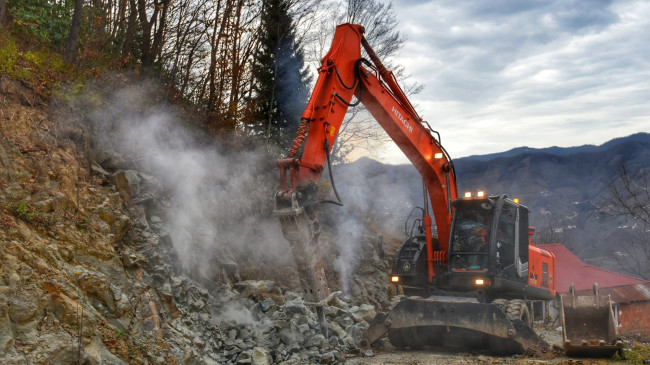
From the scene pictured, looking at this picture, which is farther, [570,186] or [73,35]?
[570,186]

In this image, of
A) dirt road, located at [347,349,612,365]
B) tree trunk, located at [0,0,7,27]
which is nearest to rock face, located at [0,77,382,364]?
dirt road, located at [347,349,612,365]

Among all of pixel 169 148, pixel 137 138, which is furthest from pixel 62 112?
pixel 169 148

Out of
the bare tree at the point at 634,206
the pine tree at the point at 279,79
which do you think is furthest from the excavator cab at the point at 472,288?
the bare tree at the point at 634,206

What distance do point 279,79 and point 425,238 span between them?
1028cm

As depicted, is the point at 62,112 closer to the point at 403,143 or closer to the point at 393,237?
the point at 403,143

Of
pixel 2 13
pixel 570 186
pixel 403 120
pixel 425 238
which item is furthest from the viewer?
pixel 570 186

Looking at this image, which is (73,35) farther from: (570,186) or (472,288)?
(570,186)

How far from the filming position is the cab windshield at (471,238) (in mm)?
10180

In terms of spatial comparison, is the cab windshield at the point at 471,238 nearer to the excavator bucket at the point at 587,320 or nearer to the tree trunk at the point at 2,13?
the excavator bucket at the point at 587,320

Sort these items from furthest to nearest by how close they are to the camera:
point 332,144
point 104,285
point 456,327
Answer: point 456,327
point 332,144
point 104,285

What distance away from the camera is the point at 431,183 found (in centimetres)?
1110

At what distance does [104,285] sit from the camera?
657 centimetres

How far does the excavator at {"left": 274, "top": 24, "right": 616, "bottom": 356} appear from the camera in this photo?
26.9 ft

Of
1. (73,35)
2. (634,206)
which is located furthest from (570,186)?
(73,35)
